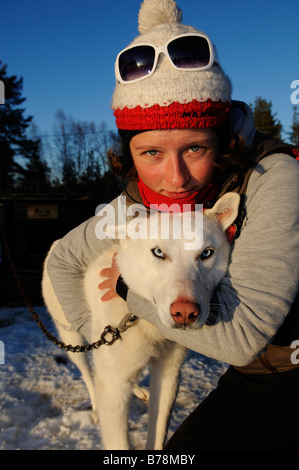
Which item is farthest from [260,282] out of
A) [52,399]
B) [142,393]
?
[52,399]

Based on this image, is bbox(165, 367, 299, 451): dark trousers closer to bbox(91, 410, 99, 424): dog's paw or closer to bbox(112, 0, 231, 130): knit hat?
bbox(91, 410, 99, 424): dog's paw

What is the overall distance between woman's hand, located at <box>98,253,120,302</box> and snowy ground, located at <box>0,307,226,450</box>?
117 centimetres

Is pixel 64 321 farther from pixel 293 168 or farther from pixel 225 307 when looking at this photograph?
pixel 293 168

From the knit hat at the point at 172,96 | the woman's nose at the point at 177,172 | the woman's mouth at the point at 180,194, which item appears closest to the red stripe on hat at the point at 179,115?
the knit hat at the point at 172,96

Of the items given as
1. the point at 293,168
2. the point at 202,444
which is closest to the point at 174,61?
the point at 293,168

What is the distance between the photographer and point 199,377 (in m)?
3.34

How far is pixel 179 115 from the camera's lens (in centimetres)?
146

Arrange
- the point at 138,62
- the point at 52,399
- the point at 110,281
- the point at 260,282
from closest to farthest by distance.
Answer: the point at 260,282
the point at 138,62
the point at 110,281
the point at 52,399

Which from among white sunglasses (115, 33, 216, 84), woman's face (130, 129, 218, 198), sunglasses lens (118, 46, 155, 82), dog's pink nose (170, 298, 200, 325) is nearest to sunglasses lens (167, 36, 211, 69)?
white sunglasses (115, 33, 216, 84)

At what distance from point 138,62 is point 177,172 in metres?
0.55

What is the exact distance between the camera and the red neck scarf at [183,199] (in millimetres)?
1684

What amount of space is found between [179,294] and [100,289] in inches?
35.7

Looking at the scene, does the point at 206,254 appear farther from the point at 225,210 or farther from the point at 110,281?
the point at 110,281

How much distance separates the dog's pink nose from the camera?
1.27 metres
